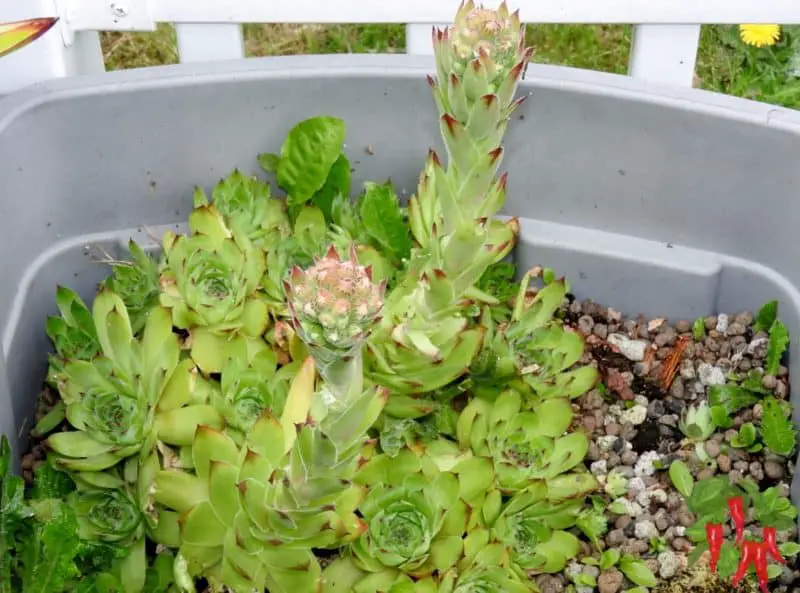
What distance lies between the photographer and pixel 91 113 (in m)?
1.44

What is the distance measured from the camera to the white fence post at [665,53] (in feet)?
5.04

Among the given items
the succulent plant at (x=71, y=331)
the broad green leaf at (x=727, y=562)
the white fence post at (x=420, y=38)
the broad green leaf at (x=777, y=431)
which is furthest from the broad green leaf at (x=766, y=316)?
the succulent plant at (x=71, y=331)

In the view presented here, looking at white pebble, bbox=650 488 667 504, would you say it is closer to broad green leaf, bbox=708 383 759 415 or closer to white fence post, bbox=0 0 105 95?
broad green leaf, bbox=708 383 759 415

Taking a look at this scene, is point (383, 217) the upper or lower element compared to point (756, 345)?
upper

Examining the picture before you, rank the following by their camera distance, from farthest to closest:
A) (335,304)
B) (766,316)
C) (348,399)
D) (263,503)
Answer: (766,316)
(263,503)
(348,399)
(335,304)

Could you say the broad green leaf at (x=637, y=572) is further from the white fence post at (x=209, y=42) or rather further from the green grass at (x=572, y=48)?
the green grass at (x=572, y=48)

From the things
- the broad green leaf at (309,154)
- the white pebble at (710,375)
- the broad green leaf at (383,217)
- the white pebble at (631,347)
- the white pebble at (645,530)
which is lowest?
the white pebble at (645,530)

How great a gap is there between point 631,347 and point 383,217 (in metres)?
0.42

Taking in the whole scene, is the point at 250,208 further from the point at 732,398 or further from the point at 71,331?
the point at 732,398

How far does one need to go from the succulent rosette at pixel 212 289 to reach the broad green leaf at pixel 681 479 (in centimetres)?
57

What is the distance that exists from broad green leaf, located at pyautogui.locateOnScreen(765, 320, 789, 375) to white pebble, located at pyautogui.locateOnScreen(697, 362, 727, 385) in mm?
64

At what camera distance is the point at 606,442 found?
1.44 metres

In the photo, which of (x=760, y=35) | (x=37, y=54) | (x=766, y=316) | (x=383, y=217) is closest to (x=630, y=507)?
Answer: (x=766, y=316)

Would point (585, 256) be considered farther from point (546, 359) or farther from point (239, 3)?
point (239, 3)
